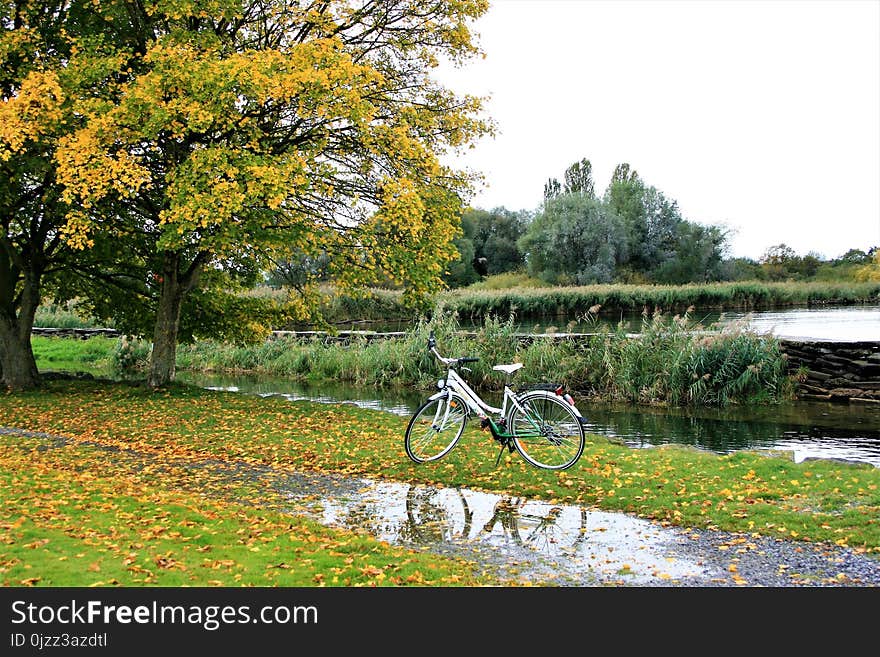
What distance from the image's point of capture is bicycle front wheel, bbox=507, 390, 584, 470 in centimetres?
955

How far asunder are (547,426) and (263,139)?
905 centimetres

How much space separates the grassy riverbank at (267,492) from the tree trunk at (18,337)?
12.9 feet

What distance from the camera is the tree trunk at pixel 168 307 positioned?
17641 millimetres

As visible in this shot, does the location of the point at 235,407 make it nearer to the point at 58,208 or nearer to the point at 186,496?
the point at 58,208

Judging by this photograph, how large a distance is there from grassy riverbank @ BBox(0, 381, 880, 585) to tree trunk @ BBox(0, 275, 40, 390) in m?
3.95

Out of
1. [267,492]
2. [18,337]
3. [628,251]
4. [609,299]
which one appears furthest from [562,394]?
[628,251]

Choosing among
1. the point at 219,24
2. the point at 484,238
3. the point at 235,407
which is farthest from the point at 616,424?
the point at 484,238

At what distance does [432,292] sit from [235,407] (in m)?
4.63

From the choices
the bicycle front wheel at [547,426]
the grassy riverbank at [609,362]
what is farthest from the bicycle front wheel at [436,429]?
the grassy riverbank at [609,362]

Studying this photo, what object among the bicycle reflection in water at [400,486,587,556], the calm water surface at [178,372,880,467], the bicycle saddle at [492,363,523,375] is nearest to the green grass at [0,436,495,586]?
the bicycle reflection in water at [400,486,587,556]

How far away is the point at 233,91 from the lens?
45.0 ft

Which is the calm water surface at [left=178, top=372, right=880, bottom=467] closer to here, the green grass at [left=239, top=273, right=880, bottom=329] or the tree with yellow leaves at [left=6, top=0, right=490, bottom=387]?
the tree with yellow leaves at [left=6, top=0, right=490, bottom=387]

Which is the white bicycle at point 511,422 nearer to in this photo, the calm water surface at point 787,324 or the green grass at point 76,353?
the calm water surface at point 787,324

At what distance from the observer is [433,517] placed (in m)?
7.88
